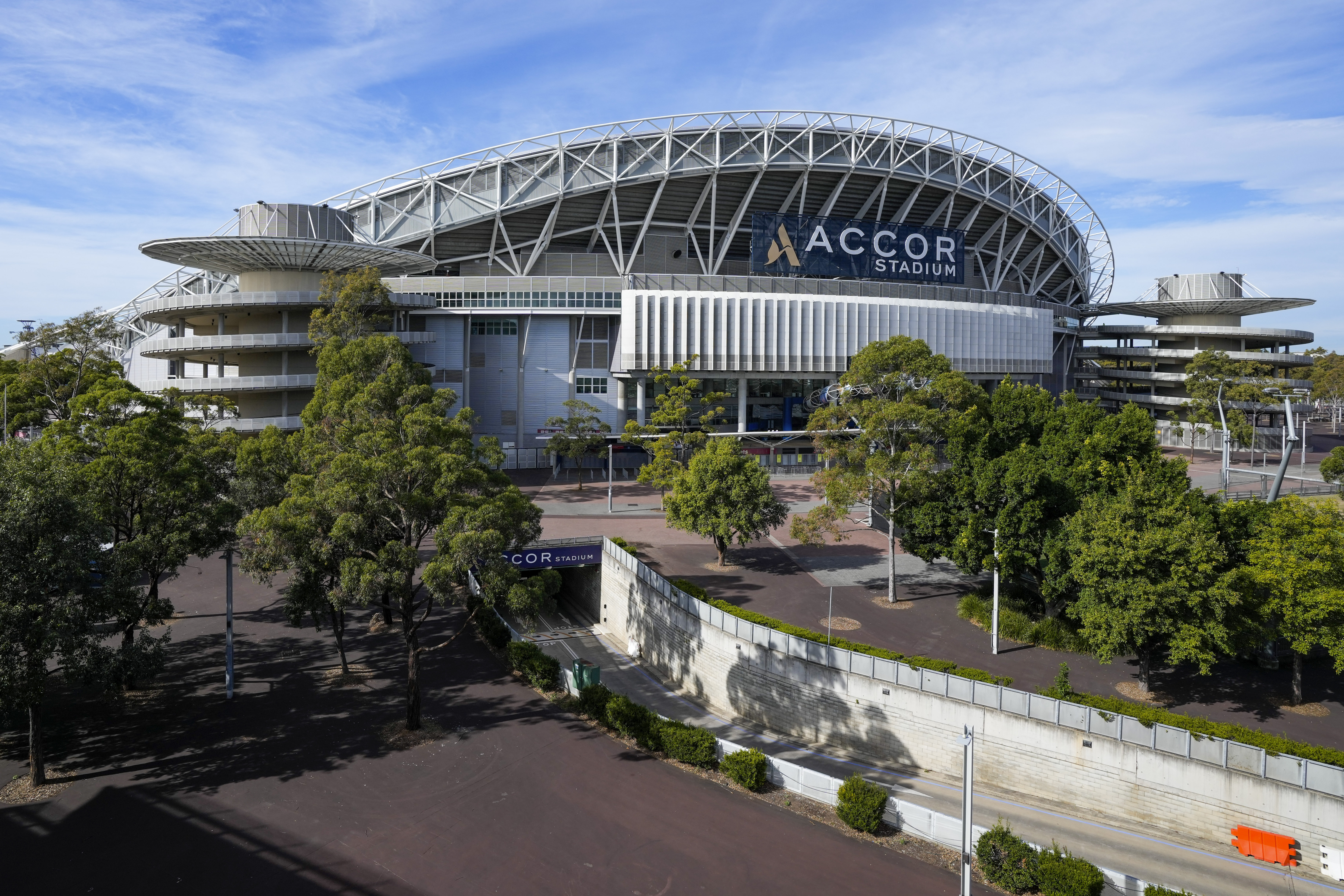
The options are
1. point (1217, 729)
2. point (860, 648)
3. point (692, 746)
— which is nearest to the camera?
point (1217, 729)

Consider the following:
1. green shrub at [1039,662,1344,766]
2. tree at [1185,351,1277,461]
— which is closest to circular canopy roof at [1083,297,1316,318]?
tree at [1185,351,1277,461]

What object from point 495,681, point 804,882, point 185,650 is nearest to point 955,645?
point 804,882

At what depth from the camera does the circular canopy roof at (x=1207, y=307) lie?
346 ft

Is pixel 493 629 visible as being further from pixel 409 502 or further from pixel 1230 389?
pixel 1230 389

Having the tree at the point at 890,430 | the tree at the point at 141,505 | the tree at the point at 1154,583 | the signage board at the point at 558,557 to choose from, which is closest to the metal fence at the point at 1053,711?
the tree at the point at 1154,583

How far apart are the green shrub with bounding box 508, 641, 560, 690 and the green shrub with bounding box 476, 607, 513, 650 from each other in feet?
5.51

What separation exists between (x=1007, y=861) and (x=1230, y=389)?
90.2 m

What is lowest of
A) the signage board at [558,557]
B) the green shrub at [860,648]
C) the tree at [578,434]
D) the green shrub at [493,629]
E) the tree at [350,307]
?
the green shrub at [493,629]

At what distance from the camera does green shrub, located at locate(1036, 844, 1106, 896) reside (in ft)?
61.5

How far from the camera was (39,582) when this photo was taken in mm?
21328

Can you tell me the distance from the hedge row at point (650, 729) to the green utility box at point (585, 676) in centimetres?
95

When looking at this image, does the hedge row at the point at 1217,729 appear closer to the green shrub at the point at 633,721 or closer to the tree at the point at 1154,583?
the tree at the point at 1154,583

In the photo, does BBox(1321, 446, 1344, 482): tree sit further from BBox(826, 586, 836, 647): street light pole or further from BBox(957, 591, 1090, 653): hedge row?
BBox(826, 586, 836, 647): street light pole

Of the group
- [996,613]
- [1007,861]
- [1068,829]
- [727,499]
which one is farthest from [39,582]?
[996,613]
